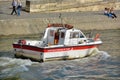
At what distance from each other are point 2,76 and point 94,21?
65.7ft

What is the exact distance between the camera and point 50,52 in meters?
26.6

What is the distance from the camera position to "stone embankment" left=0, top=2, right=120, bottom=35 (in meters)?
37.7

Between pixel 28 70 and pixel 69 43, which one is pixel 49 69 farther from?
pixel 69 43

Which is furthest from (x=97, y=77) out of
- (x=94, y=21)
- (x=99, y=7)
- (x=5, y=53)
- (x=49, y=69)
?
(x=99, y=7)

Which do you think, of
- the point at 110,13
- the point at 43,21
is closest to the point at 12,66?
the point at 43,21

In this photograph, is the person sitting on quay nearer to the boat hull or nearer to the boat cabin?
the boat cabin

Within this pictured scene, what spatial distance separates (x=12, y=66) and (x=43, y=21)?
14.5m

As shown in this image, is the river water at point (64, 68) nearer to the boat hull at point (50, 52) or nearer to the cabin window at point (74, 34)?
→ the boat hull at point (50, 52)

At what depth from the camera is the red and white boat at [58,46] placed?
26422mm

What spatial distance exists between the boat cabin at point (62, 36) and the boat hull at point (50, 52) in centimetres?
65

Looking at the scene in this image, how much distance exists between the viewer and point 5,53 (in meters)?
29.7

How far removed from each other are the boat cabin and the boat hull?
651 millimetres

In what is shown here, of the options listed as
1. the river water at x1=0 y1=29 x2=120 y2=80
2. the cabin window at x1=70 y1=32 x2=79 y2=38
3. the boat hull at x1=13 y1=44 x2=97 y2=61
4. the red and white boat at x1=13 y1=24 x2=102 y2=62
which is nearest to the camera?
the river water at x1=0 y1=29 x2=120 y2=80

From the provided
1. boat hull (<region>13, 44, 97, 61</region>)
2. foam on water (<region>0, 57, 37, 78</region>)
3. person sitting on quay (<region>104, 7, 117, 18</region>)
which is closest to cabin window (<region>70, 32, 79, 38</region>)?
boat hull (<region>13, 44, 97, 61</region>)
